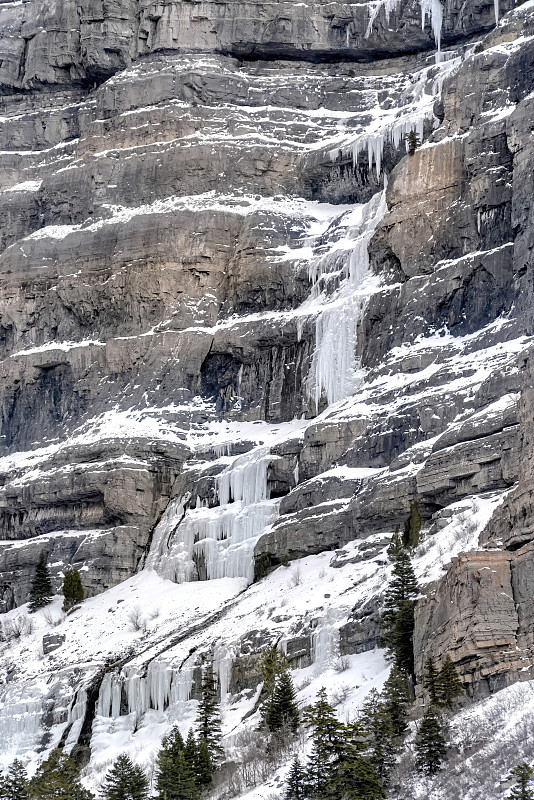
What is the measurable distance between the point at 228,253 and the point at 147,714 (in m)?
37.4

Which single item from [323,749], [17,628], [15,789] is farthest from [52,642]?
[323,749]

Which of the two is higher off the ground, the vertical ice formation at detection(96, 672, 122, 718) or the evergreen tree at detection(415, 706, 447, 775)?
the evergreen tree at detection(415, 706, 447, 775)

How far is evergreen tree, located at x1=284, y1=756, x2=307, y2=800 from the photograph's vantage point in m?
60.5

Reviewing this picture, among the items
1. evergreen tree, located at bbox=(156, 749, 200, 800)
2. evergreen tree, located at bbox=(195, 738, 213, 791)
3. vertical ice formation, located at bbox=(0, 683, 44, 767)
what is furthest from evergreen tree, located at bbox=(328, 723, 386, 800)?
vertical ice formation, located at bbox=(0, 683, 44, 767)

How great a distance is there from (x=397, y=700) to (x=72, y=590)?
33276 millimetres

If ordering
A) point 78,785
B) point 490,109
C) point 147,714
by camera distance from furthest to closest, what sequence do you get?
point 490,109 < point 147,714 < point 78,785

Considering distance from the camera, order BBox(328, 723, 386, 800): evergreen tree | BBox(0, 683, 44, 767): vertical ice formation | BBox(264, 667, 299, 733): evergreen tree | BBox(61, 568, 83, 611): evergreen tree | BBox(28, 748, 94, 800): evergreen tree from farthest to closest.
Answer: BBox(61, 568, 83, 611): evergreen tree, BBox(0, 683, 44, 767): vertical ice formation, BBox(264, 667, 299, 733): evergreen tree, BBox(28, 748, 94, 800): evergreen tree, BBox(328, 723, 386, 800): evergreen tree

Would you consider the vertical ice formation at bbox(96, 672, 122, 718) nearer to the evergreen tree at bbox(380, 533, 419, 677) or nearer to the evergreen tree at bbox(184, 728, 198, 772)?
the evergreen tree at bbox(184, 728, 198, 772)

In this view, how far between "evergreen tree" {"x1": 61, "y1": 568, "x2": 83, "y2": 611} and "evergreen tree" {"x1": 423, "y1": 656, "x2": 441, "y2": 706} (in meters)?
33.1

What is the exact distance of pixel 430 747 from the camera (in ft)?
193

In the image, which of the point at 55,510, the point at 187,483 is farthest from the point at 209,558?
the point at 55,510

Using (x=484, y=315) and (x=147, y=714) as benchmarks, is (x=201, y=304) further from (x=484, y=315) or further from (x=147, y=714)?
(x=147, y=714)

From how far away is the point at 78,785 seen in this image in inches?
2657

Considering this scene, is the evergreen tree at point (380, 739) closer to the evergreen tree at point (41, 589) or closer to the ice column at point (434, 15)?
the evergreen tree at point (41, 589)
